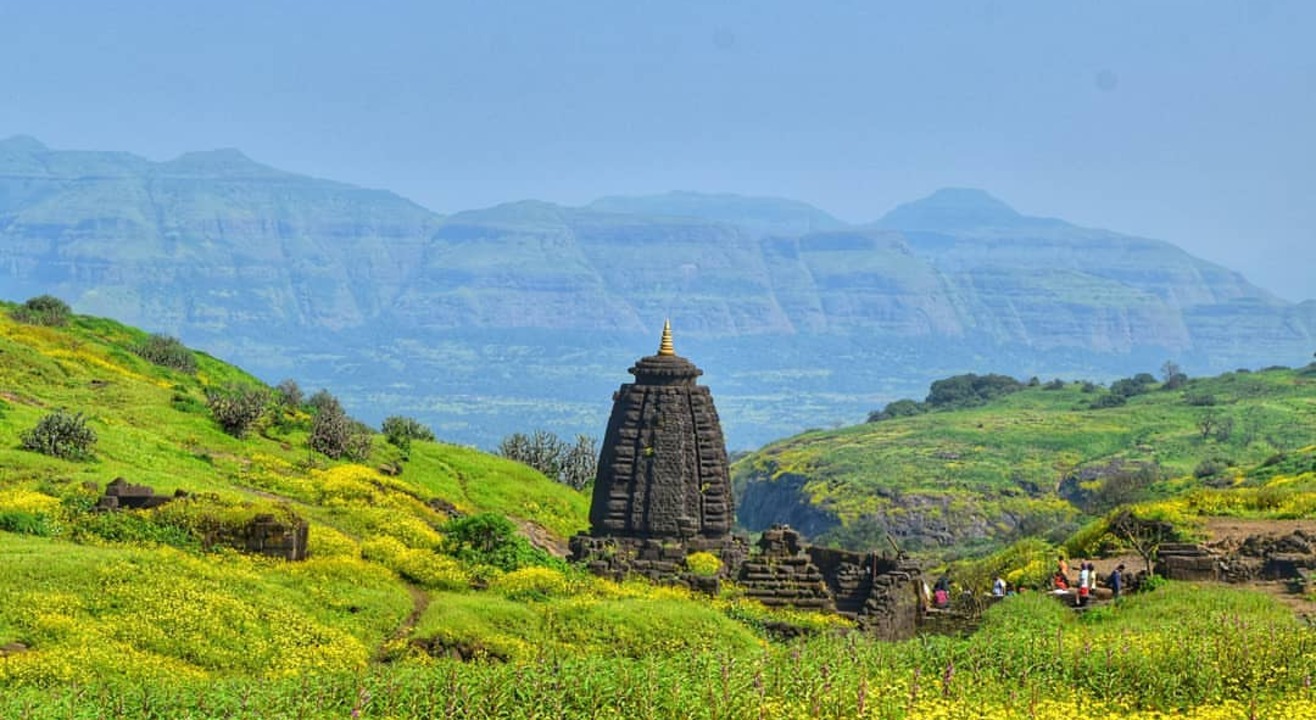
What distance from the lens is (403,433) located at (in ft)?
240

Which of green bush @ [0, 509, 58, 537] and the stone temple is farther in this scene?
the stone temple

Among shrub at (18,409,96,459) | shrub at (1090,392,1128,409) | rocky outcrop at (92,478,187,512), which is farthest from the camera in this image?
shrub at (1090,392,1128,409)

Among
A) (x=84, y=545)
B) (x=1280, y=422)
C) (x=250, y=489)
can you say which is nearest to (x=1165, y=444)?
(x=1280, y=422)

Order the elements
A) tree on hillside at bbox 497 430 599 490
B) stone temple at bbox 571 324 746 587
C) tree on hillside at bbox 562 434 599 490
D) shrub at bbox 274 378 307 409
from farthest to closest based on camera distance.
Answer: tree on hillside at bbox 562 434 599 490 → tree on hillside at bbox 497 430 599 490 → shrub at bbox 274 378 307 409 → stone temple at bbox 571 324 746 587

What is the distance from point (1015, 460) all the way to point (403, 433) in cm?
9185

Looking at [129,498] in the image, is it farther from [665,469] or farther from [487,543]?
[665,469]

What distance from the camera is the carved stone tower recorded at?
171 ft

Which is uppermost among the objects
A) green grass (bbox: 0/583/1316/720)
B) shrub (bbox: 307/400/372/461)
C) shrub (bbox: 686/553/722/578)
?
shrub (bbox: 307/400/372/461)

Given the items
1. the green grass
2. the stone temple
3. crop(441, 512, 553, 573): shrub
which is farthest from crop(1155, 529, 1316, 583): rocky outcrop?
crop(441, 512, 553, 573): shrub

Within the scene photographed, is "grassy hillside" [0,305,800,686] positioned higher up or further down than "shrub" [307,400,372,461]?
further down

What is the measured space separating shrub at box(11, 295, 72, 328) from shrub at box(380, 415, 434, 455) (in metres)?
17.1

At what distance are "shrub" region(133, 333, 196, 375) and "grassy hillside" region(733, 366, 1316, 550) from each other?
165ft

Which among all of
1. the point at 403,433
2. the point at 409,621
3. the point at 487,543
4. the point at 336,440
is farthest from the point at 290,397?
the point at 409,621

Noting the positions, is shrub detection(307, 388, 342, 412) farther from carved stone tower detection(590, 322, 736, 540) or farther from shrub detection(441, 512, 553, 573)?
shrub detection(441, 512, 553, 573)
